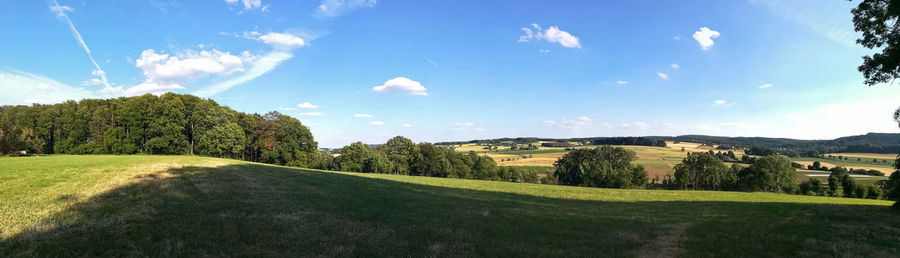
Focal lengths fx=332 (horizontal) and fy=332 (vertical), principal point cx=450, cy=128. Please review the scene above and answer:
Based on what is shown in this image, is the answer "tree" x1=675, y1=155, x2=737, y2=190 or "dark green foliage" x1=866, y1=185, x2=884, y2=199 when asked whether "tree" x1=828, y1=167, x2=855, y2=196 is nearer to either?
"dark green foliage" x1=866, y1=185, x2=884, y2=199

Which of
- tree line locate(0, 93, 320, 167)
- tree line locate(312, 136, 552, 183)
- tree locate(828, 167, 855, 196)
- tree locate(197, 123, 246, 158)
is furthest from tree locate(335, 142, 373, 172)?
tree locate(828, 167, 855, 196)

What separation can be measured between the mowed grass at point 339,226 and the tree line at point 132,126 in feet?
172

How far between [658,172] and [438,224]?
112 m

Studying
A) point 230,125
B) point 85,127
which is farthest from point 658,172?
point 85,127

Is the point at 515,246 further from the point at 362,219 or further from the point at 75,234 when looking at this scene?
the point at 75,234

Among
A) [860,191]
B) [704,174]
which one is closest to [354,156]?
[704,174]

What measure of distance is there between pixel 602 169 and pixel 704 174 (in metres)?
22.6

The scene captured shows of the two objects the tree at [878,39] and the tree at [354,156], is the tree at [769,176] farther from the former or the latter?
the tree at [354,156]

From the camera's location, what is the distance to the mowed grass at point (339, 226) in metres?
9.85

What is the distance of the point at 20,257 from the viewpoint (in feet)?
26.5

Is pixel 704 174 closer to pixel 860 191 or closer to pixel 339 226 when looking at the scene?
pixel 860 191

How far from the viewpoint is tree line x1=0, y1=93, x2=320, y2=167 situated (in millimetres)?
65125

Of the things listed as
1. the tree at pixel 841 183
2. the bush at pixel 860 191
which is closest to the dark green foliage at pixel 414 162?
the tree at pixel 841 183

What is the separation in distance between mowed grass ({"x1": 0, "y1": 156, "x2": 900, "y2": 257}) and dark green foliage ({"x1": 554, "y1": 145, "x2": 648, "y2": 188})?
72.4 m
